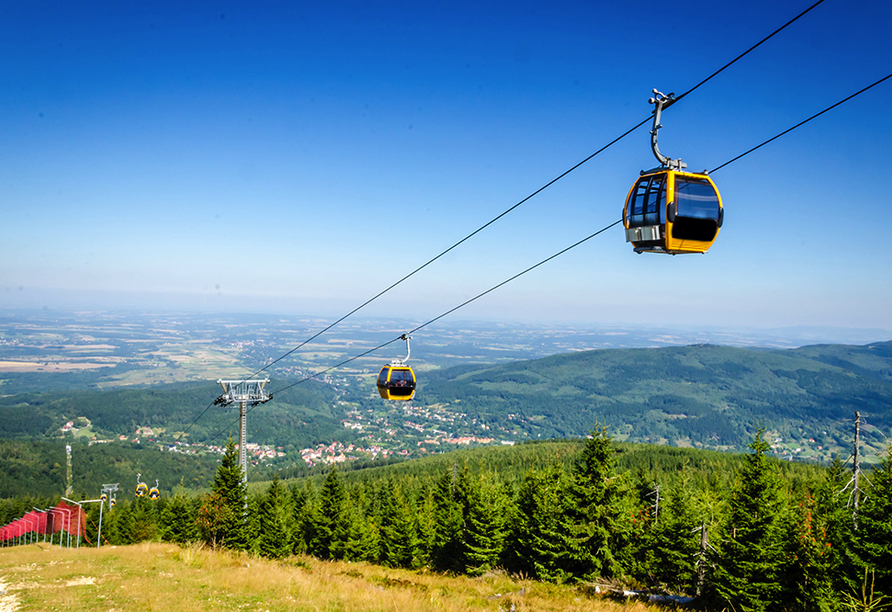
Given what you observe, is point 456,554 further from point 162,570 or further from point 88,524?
point 88,524

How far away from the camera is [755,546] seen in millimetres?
21203

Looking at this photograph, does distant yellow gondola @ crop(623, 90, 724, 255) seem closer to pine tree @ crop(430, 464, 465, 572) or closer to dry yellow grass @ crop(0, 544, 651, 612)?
dry yellow grass @ crop(0, 544, 651, 612)

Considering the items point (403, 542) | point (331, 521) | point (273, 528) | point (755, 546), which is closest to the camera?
point (755, 546)

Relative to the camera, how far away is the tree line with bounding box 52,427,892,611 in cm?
2023

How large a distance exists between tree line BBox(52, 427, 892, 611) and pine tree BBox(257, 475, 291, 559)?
0.10 meters

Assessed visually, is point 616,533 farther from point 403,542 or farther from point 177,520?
point 177,520

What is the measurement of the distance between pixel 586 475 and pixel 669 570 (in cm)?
870

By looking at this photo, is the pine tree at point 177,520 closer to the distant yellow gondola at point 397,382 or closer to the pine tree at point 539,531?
the pine tree at point 539,531

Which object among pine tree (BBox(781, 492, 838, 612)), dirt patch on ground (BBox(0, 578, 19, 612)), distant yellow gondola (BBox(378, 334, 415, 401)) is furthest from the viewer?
pine tree (BBox(781, 492, 838, 612))

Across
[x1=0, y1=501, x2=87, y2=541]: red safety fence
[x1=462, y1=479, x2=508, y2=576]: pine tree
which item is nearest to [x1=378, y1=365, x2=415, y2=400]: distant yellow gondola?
[x1=462, y1=479, x2=508, y2=576]: pine tree

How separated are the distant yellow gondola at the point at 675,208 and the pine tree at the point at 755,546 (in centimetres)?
1692

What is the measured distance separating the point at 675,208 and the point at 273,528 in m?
43.9

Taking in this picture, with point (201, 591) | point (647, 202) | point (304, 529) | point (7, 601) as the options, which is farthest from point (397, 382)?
point (304, 529)

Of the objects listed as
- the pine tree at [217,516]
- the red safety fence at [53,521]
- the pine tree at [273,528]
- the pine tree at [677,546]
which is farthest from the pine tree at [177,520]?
the pine tree at [677,546]
